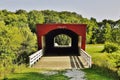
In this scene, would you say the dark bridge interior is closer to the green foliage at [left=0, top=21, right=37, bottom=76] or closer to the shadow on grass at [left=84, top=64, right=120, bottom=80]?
the green foliage at [left=0, top=21, right=37, bottom=76]

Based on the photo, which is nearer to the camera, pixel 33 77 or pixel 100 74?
pixel 33 77

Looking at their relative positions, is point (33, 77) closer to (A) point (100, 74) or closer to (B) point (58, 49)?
(A) point (100, 74)

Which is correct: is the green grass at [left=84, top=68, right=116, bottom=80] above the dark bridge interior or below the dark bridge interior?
below

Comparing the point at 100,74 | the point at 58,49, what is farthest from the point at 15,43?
the point at 100,74

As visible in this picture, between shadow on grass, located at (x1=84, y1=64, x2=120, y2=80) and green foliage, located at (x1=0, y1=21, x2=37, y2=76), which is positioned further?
green foliage, located at (x1=0, y1=21, x2=37, y2=76)

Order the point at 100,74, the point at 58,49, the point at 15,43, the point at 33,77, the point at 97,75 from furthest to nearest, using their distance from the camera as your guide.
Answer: the point at 15,43 → the point at 58,49 → the point at 100,74 → the point at 97,75 → the point at 33,77

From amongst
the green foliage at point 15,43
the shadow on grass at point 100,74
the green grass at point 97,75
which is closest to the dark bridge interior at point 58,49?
the green foliage at point 15,43

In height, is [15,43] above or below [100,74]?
above

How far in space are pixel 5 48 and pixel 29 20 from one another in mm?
35875

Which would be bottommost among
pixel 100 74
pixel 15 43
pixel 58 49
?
pixel 100 74

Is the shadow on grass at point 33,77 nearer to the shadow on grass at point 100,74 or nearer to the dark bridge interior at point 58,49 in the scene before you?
the shadow on grass at point 100,74

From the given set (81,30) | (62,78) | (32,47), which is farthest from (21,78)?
(32,47)

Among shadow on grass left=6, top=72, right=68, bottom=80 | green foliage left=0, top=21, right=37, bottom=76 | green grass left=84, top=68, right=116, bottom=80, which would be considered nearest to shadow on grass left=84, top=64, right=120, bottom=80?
green grass left=84, top=68, right=116, bottom=80

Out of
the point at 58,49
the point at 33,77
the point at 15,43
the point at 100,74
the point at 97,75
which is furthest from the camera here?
the point at 15,43
